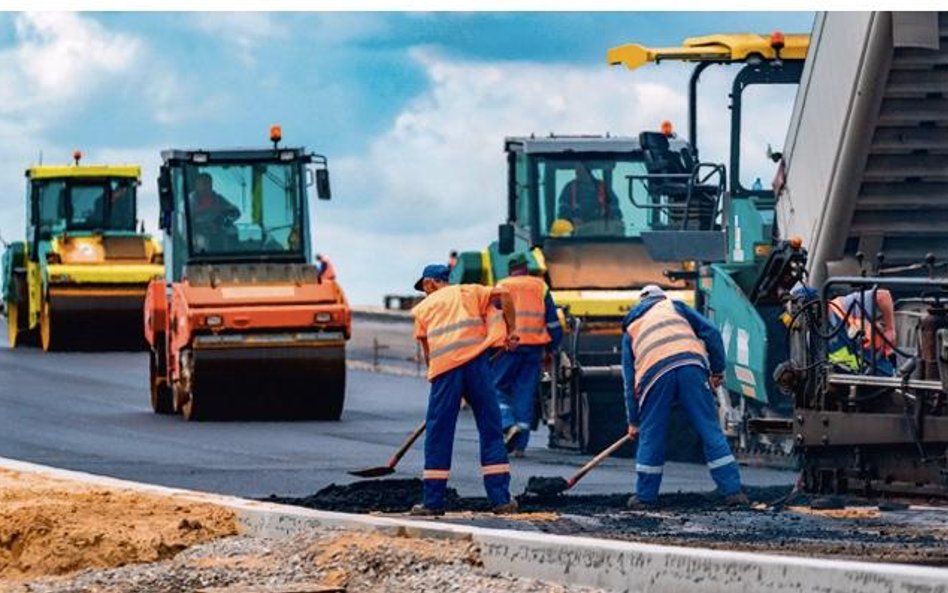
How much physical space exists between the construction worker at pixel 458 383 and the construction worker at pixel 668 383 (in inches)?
37.7

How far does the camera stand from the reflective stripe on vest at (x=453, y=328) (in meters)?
13.5

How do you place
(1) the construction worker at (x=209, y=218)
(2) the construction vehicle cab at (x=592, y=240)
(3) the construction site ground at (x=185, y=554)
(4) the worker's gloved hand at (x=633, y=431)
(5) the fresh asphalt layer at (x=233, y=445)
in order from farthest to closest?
(1) the construction worker at (x=209, y=218) < (2) the construction vehicle cab at (x=592, y=240) < (5) the fresh asphalt layer at (x=233, y=445) < (4) the worker's gloved hand at (x=633, y=431) < (3) the construction site ground at (x=185, y=554)

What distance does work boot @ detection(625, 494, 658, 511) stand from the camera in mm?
13602

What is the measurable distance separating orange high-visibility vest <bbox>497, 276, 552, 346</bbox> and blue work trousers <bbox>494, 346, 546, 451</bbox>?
0.12m

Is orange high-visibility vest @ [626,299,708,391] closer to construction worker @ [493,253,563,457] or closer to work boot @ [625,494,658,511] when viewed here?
work boot @ [625,494,658,511]

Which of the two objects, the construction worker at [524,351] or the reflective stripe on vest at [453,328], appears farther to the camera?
the construction worker at [524,351]

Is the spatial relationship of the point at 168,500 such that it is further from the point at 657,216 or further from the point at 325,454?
the point at 657,216

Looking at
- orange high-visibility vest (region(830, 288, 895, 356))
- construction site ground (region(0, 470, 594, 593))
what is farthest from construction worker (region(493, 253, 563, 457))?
construction site ground (region(0, 470, 594, 593))

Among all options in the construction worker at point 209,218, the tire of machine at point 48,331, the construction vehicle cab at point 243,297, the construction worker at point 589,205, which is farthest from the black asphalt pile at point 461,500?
the tire of machine at point 48,331

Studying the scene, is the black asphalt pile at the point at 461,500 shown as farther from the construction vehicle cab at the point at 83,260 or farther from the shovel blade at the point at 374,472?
the construction vehicle cab at the point at 83,260

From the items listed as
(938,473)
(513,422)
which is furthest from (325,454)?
(938,473)

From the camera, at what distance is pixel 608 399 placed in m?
20.0

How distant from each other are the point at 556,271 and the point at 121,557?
36.4ft

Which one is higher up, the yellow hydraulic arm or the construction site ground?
the yellow hydraulic arm
